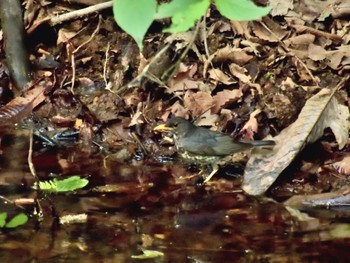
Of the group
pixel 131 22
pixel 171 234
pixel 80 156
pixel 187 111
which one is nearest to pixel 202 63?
pixel 187 111

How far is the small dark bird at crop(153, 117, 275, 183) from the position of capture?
516cm

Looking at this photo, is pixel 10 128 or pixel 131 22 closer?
pixel 131 22

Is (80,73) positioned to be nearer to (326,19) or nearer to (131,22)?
(326,19)

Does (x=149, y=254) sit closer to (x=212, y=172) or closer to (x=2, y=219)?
(x=2, y=219)

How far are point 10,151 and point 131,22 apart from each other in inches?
162

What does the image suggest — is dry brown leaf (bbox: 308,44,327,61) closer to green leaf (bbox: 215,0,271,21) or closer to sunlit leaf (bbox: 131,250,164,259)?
sunlit leaf (bbox: 131,250,164,259)

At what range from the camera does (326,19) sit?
254 inches

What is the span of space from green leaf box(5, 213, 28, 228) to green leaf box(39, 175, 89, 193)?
19.0 inches

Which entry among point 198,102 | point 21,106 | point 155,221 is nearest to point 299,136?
point 198,102

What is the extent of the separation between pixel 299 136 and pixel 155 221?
4.72ft

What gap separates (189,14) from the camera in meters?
1.77

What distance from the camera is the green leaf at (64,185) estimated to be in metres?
4.73

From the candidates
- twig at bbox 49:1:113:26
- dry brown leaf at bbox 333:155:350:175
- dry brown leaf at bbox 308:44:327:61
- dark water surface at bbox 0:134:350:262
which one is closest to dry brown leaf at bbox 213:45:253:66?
dry brown leaf at bbox 308:44:327:61

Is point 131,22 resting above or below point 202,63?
above
